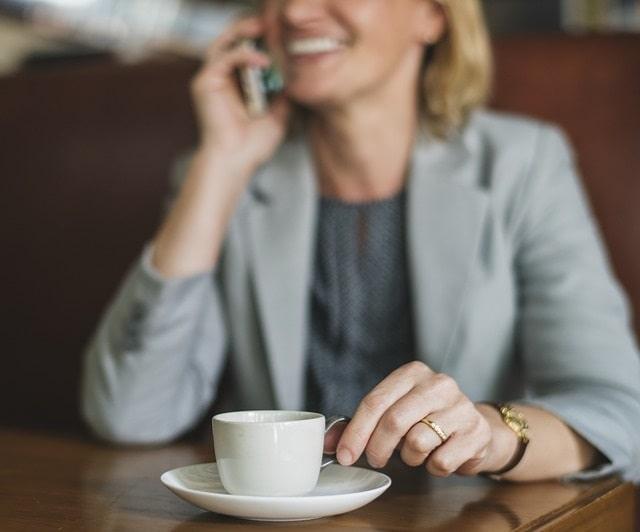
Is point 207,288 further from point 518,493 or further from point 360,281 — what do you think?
point 518,493

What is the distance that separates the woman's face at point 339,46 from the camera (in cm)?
135

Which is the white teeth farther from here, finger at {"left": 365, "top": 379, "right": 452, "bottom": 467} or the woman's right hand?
finger at {"left": 365, "top": 379, "right": 452, "bottom": 467}

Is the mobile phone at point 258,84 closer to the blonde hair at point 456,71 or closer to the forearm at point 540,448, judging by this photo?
the blonde hair at point 456,71

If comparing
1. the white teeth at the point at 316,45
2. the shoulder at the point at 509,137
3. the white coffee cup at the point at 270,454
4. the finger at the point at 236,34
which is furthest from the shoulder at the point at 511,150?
the white coffee cup at the point at 270,454

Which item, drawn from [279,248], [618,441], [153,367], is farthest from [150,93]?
[618,441]

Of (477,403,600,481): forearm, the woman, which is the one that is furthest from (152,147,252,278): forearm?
(477,403,600,481): forearm

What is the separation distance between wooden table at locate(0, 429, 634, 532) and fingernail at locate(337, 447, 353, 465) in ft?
0.13

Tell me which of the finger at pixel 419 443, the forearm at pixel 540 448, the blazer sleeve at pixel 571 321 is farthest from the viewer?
the blazer sleeve at pixel 571 321

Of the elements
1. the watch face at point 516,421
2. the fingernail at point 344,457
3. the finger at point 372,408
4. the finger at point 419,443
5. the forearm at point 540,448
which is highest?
the finger at point 372,408

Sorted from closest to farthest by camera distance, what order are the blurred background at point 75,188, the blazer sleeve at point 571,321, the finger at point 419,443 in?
the finger at point 419,443 < the blazer sleeve at point 571,321 < the blurred background at point 75,188

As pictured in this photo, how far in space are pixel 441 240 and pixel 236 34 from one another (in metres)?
0.44

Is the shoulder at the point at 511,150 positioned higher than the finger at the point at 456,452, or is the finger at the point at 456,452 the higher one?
the shoulder at the point at 511,150

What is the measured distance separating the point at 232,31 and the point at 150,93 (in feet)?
1.05

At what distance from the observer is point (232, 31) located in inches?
59.4
